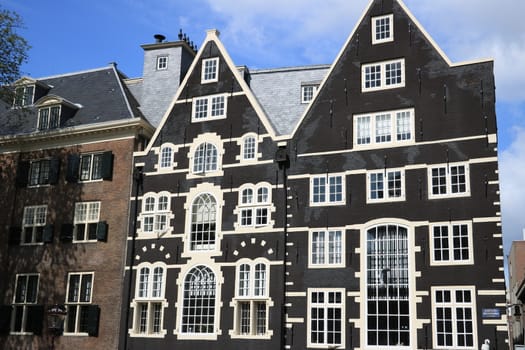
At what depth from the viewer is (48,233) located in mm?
37719

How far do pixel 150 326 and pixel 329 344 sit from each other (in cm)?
986

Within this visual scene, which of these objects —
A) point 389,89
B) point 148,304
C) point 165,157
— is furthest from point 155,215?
point 389,89

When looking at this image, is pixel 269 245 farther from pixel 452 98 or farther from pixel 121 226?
pixel 452 98

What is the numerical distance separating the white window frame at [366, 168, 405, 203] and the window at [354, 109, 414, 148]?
52.9 inches

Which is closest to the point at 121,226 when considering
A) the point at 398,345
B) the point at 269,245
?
the point at 269,245

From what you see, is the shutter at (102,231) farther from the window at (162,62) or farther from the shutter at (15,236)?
the window at (162,62)

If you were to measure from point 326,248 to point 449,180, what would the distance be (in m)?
6.50

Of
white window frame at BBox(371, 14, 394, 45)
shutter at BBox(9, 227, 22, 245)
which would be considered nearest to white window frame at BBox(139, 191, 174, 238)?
shutter at BBox(9, 227, 22, 245)

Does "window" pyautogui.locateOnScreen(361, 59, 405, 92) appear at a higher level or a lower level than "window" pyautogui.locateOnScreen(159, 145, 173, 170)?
higher

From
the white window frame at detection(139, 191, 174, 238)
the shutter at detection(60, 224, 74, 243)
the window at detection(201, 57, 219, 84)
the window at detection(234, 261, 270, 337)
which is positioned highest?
the window at detection(201, 57, 219, 84)

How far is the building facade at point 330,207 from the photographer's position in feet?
93.1

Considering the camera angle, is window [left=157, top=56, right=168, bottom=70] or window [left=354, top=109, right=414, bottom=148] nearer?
window [left=354, top=109, right=414, bottom=148]

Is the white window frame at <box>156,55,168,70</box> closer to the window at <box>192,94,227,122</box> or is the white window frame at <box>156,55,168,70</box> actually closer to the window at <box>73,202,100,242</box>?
the window at <box>192,94,227,122</box>

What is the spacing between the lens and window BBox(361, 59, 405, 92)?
3164cm
